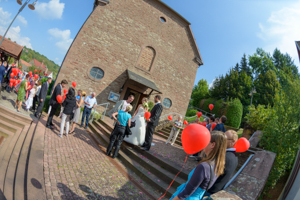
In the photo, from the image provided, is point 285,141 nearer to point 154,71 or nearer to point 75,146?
point 75,146

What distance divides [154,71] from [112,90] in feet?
13.3

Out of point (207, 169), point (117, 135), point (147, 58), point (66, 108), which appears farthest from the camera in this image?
point (147, 58)

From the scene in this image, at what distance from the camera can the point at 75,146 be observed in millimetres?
5770

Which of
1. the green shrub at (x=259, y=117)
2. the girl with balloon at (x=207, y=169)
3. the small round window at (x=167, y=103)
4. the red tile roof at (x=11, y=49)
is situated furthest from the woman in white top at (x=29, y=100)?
the red tile roof at (x=11, y=49)

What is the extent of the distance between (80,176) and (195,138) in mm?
3200

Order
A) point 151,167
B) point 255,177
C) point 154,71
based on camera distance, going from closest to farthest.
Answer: point 255,177 < point 151,167 < point 154,71

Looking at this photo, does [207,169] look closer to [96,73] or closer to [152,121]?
[152,121]

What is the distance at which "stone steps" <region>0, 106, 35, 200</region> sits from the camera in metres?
3.00

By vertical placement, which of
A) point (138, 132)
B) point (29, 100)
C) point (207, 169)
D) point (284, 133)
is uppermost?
point (284, 133)

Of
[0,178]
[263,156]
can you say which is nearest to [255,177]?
[263,156]

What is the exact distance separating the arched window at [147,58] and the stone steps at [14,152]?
927 centimetres

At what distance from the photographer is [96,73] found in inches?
488

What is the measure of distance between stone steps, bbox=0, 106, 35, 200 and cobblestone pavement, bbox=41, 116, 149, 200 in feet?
1.49

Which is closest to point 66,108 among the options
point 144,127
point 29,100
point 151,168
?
point 144,127
